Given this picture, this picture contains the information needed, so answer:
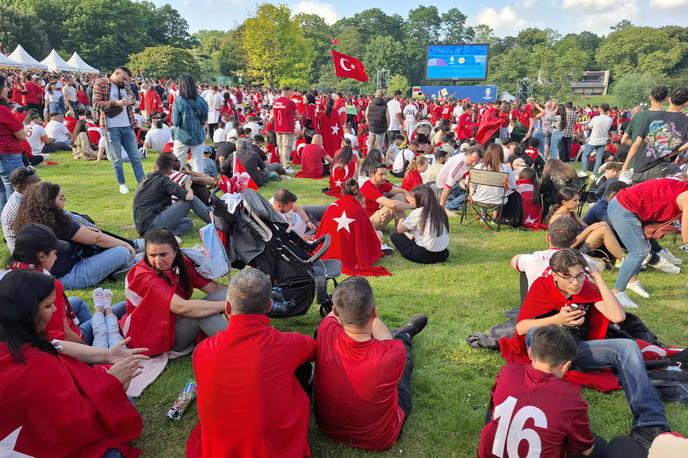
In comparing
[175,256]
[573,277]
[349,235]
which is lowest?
[349,235]

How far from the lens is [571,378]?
3.59 meters

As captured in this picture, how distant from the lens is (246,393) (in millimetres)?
2338

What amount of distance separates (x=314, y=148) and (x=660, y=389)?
903cm

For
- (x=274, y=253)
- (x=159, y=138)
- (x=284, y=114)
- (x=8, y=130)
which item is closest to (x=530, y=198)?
(x=274, y=253)

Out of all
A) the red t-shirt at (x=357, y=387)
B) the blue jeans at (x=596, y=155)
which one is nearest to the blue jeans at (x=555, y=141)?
the blue jeans at (x=596, y=155)

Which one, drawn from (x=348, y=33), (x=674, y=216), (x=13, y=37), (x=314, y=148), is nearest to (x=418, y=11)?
(x=348, y=33)

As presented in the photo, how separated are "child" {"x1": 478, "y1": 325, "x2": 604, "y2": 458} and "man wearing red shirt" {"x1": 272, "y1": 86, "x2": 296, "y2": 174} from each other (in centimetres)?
966

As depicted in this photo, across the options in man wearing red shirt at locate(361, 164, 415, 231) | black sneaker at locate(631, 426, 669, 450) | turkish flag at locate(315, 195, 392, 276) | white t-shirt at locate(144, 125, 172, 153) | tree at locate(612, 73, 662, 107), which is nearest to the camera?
black sneaker at locate(631, 426, 669, 450)

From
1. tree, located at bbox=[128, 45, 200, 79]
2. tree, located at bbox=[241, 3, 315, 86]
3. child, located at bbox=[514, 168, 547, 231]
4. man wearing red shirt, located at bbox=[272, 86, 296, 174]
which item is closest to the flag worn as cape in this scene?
child, located at bbox=[514, 168, 547, 231]

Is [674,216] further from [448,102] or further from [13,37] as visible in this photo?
[13,37]

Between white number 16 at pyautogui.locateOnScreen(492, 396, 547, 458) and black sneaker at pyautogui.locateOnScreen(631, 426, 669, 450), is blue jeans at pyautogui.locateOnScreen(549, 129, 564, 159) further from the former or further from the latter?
white number 16 at pyautogui.locateOnScreen(492, 396, 547, 458)

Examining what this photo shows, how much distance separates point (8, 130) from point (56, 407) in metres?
5.63

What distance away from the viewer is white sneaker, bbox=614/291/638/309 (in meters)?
4.94

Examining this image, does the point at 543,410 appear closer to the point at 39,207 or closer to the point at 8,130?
the point at 39,207
